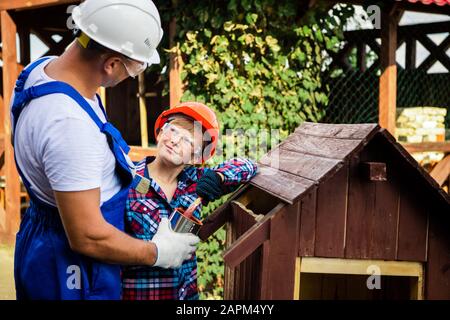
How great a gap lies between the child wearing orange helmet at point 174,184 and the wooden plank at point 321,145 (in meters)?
0.27

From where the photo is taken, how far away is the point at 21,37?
29.0 ft

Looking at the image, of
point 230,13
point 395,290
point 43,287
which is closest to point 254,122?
point 230,13

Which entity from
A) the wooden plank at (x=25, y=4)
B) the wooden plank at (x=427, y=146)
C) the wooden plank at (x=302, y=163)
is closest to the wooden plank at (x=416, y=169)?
the wooden plank at (x=302, y=163)

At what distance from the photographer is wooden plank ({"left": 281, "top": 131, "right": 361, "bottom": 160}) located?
213 cm

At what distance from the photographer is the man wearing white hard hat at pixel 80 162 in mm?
1644

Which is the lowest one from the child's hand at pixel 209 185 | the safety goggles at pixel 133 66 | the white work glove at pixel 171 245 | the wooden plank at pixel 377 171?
the white work glove at pixel 171 245

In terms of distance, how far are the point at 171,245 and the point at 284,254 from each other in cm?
48

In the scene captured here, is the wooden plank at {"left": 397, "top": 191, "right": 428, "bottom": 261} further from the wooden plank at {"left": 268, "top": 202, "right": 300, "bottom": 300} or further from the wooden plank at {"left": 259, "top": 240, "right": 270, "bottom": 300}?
the wooden plank at {"left": 259, "top": 240, "right": 270, "bottom": 300}

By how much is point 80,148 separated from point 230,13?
385 cm

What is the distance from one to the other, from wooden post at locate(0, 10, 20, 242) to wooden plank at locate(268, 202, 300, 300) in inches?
228

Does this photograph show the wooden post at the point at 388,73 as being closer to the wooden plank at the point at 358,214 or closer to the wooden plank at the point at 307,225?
the wooden plank at the point at 358,214

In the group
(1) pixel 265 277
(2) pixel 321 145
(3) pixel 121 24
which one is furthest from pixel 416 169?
(3) pixel 121 24

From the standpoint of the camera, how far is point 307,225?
2.21 metres
